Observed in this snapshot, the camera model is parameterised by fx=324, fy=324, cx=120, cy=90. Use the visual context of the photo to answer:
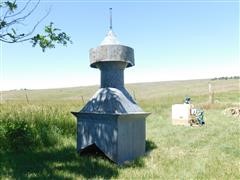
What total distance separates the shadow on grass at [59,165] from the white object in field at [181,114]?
8.16 m

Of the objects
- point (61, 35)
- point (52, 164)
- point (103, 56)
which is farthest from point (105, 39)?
point (52, 164)

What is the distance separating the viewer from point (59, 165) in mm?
7449

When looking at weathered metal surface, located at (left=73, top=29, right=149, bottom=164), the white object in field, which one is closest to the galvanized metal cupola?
weathered metal surface, located at (left=73, top=29, right=149, bottom=164)

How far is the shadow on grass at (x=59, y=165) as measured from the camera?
6.65 meters

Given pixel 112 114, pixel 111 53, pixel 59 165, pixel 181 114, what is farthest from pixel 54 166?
Result: pixel 181 114

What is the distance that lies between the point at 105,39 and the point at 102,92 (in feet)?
4.82

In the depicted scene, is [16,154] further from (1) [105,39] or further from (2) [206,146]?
(2) [206,146]

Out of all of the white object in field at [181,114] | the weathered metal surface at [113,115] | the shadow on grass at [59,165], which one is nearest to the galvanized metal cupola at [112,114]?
the weathered metal surface at [113,115]

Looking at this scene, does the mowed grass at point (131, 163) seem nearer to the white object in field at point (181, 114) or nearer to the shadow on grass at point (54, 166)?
the shadow on grass at point (54, 166)

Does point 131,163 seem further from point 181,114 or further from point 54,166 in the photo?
point 181,114

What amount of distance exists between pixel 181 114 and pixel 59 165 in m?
9.87

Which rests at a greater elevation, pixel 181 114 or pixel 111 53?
pixel 111 53

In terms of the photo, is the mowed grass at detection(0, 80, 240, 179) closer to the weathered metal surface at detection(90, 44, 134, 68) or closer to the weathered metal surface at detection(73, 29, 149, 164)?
the weathered metal surface at detection(73, 29, 149, 164)

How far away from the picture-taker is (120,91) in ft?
27.9
